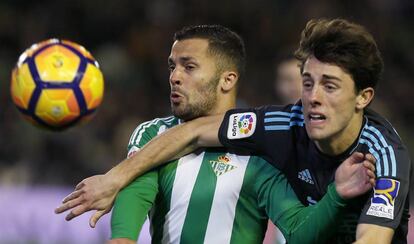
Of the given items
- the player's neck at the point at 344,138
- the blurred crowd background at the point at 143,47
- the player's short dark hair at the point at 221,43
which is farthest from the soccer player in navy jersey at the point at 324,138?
the blurred crowd background at the point at 143,47

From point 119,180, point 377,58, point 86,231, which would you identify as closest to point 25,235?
point 86,231

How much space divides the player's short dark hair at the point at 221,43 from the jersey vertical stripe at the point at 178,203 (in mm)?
589

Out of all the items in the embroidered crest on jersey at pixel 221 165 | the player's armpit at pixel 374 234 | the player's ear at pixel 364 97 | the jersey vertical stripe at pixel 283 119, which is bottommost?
the player's armpit at pixel 374 234

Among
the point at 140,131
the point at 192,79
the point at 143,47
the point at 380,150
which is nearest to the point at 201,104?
the point at 192,79

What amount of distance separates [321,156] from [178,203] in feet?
2.32

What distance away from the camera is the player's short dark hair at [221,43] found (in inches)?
182

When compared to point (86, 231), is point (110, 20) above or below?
above

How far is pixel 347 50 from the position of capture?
4.04 metres

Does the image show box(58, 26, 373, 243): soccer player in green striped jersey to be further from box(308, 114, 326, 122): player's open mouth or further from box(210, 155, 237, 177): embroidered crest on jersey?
box(308, 114, 326, 122): player's open mouth

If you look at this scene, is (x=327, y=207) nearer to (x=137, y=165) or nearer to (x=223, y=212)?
(x=223, y=212)

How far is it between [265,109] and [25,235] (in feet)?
12.1

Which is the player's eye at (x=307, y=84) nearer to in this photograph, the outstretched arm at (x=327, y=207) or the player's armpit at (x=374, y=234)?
the outstretched arm at (x=327, y=207)

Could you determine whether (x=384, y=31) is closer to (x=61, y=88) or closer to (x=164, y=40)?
(x=164, y=40)

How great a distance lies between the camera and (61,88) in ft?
16.1
